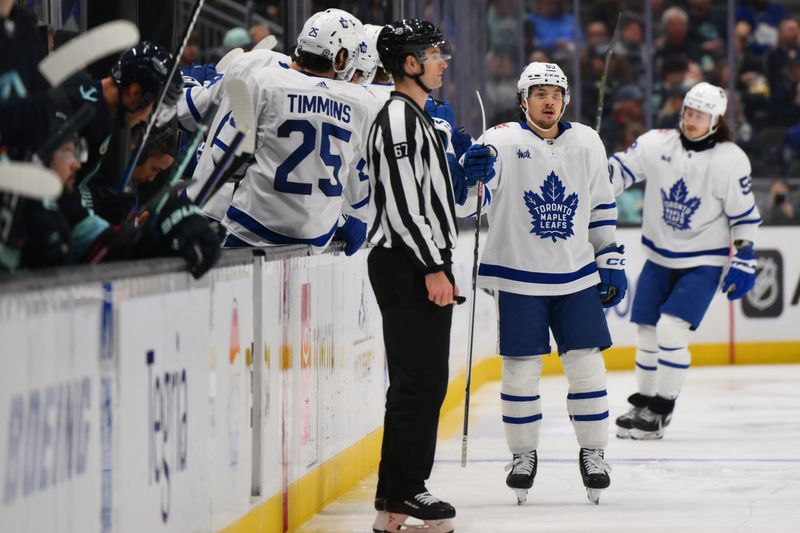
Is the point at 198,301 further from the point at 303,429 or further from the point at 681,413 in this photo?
the point at 681,413

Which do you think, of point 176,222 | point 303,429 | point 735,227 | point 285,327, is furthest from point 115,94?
point 735,227

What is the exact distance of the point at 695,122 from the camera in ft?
20.7

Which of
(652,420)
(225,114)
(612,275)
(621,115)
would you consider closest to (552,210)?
(612,275)

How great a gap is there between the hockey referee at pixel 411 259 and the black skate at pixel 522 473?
1.80 ft

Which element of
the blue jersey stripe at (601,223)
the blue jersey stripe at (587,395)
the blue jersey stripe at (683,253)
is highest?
the blue jersey stripe at (601,223)

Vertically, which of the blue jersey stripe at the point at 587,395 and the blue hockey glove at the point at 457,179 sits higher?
the blue hockey glove at the point at 457,179

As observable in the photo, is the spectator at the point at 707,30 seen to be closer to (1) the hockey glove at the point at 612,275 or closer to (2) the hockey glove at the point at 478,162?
(1) the hockey glove at the point at 612,275

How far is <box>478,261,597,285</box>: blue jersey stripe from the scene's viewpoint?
446 centimetres

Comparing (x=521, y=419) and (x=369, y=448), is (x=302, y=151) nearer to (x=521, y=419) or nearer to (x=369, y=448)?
(x=521, y=419)

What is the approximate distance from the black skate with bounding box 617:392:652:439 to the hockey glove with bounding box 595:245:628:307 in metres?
1.63

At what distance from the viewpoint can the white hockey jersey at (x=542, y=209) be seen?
447 centimetres

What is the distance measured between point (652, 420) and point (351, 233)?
192 centimetres

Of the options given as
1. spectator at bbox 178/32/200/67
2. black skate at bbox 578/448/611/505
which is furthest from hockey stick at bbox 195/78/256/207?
spectator at bbox 178/32/200/67

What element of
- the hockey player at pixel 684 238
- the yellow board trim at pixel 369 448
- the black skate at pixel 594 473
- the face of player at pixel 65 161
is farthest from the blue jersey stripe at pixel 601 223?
the face of player at pixel 65 161
